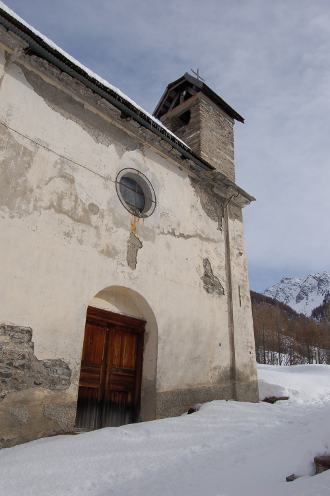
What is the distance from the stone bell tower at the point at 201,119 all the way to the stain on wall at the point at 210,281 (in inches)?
130

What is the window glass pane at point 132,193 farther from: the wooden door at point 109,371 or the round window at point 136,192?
the wooden door at point 109,371

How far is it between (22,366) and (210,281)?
14.5ft

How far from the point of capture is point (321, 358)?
4884 centimetres

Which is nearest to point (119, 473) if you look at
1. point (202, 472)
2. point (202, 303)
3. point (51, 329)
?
point (202, 472)

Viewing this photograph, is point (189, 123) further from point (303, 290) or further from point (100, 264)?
point (303, 290)

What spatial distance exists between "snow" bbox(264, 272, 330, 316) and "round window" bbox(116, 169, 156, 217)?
6100 inches

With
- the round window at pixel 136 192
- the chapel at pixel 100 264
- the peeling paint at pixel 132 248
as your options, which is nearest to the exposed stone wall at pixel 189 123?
the chapel at pixel 100 264

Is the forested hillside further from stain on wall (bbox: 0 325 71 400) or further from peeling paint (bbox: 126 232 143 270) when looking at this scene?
stain on wall (bbox: 0 325 71 400)

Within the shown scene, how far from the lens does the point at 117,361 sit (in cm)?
659

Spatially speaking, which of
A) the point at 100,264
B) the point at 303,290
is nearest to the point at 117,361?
the point at 100,264

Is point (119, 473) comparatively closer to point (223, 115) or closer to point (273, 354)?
point (223, 115)

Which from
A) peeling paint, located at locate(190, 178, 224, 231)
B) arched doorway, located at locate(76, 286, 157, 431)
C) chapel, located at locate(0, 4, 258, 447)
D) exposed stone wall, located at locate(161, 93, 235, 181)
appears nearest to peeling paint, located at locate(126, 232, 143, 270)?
chapel, located at locate(0, 4, 258, 447)

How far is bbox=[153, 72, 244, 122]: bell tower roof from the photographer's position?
37.8 feet

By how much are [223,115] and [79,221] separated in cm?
746
